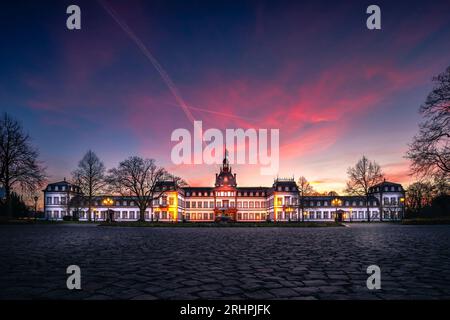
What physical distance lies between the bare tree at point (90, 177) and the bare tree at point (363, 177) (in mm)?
46174

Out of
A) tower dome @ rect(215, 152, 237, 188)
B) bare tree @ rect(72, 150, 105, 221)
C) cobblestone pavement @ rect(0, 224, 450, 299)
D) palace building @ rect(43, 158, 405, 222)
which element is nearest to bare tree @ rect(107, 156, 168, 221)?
bare tree @ rect(72, 150, 105, 221)

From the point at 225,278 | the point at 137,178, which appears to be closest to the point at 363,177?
the point at 137,178

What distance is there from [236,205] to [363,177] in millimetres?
45893

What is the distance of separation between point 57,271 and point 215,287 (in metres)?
3.77

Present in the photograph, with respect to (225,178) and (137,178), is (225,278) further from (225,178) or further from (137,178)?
(225,178)

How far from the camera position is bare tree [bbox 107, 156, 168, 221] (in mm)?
48531

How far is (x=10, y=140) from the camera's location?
35125 mm

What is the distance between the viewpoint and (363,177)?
58.9 meters

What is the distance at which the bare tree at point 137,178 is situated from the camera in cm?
4853

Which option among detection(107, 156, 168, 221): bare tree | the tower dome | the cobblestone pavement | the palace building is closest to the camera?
the cobblestone pavement

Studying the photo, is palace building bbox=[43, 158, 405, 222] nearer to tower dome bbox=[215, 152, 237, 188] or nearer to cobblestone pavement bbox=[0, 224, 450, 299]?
tower dome bbox=[215, 152, 237, 188]

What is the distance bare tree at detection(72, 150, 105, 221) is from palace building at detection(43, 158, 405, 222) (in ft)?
93.6

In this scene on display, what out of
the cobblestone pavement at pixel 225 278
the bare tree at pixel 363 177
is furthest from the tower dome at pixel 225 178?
the cobblestone pavement at pixel 225 278
